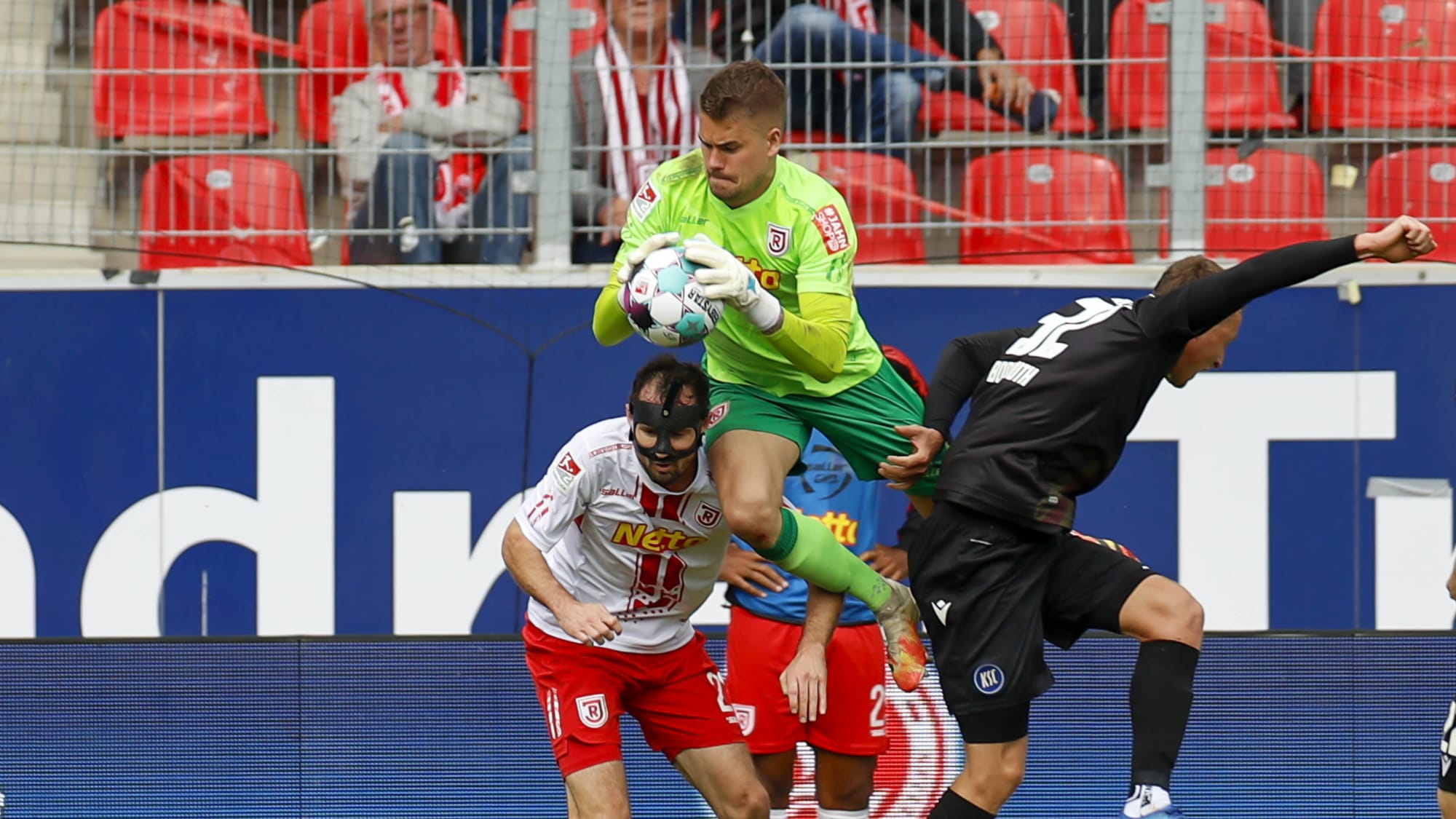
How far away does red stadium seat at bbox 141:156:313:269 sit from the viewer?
760 centimetres

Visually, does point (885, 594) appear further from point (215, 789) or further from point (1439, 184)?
point (1439, 184)

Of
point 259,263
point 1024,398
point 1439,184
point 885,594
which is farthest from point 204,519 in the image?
point 1439,184

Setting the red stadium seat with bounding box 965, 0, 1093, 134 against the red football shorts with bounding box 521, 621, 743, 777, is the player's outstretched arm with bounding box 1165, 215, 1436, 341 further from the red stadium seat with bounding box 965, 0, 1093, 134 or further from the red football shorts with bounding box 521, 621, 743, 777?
the red stadium seat with bounding box 965, 0, 1093, 134

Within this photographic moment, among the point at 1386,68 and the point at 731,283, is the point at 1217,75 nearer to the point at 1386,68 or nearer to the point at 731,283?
the point at 1386,68

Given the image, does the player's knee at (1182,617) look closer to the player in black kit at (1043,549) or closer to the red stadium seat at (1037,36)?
the player in black kit at (1043,549)

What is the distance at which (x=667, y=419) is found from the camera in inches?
202

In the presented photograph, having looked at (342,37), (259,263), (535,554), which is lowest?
(535,554)

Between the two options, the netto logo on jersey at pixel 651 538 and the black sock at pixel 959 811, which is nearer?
the black sock at pixel 959 811

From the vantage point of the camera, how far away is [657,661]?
5.62 meters

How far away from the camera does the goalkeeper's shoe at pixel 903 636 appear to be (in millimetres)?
5324

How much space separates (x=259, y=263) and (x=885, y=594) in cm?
345

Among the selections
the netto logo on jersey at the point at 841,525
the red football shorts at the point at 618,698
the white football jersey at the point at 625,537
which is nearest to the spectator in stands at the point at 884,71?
the netto logo on jersey at the point at 841,525

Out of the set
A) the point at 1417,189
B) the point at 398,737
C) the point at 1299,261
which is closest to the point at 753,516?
the point at 1299,261

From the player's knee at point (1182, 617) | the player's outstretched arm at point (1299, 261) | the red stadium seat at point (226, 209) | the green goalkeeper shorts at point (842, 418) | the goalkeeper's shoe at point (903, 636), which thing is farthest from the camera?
the red stadium seat at point (226, 209)
